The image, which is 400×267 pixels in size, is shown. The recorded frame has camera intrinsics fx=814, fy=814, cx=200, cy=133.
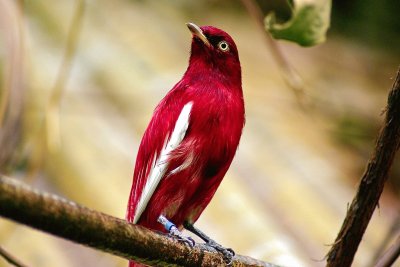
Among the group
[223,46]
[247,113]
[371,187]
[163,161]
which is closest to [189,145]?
[163,161]

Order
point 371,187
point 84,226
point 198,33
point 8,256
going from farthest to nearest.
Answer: point 198,33, point 371,187, point 8,256, point 84,226

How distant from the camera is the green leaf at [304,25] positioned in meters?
1.48

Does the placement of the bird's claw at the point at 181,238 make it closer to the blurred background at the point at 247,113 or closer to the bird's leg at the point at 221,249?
the bird's leg at the point at 221,249

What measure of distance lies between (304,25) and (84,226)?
626mm

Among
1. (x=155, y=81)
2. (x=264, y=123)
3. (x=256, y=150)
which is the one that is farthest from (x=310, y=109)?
(x=155, y=81)

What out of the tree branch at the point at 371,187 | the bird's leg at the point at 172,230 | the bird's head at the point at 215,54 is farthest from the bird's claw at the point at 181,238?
the bird's head at the point at 215,54

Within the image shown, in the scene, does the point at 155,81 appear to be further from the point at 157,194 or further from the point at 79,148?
the point at 157,194

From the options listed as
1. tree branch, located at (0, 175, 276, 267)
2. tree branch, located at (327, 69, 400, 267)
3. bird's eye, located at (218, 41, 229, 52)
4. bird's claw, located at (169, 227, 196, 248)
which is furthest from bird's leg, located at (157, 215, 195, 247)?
bird's eye, located at (218, 41, 229, 52)

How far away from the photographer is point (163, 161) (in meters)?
1.73

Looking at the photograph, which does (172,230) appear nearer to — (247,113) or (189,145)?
(189,145)

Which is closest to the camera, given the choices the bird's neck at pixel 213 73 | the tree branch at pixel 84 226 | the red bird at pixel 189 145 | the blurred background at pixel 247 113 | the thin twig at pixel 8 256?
the tree branch at pixel 84 226

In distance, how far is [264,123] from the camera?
144 inches

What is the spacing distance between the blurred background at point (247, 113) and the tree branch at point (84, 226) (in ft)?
1.83

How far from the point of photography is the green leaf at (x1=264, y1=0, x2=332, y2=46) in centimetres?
148
